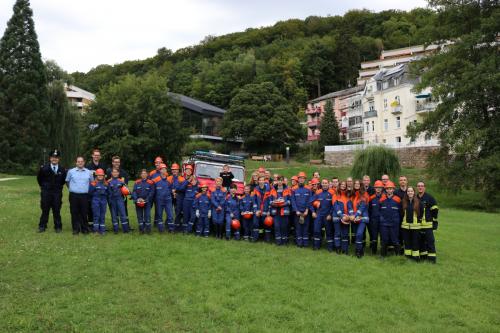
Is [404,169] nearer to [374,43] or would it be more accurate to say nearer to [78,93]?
[374,43]

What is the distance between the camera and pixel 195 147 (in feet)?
198

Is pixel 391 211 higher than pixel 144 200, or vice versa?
pixel 144 200

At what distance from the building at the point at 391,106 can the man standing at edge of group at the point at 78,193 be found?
45412mm

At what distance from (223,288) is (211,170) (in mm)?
9488

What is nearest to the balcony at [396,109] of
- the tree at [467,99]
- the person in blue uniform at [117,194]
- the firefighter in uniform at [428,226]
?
the tree at [467,99]

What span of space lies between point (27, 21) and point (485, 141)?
39215 mm

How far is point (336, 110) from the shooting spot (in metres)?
79.4

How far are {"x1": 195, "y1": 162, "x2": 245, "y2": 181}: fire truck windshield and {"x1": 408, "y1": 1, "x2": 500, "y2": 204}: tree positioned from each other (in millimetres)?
15863

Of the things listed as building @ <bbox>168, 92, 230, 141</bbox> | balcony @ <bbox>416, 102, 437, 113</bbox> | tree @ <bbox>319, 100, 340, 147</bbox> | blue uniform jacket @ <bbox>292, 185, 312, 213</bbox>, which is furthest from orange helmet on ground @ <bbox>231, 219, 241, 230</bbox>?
building @ <bbox>168, 92, 230, 141</bbox>

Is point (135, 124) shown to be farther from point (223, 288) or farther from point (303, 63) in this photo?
point (303, 63)

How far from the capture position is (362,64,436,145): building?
5497 cm

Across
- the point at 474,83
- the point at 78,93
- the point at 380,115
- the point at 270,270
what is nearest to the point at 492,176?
the point at 474,83

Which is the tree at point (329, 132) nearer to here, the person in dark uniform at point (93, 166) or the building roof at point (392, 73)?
the building roof at point (392, 73)

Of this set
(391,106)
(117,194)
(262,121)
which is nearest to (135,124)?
(262,121)
